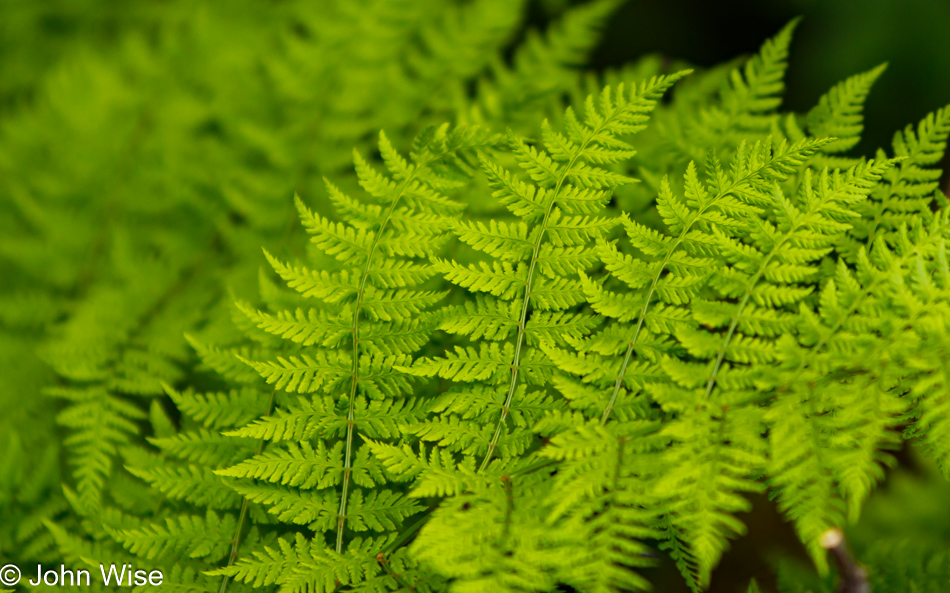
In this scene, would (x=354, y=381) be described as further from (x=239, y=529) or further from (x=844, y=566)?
(x=844, y=566)

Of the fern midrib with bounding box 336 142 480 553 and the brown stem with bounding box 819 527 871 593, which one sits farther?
the fern midrib with bounding box 336 142 480 553

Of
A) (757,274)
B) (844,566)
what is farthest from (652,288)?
(844,566)

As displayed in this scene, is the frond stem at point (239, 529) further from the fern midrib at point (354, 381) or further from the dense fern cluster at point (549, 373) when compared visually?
the fern midrib at point (354, 381)

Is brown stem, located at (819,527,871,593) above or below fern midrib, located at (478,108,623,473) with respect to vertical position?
below

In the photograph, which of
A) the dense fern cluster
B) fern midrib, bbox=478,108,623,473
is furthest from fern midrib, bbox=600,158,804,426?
fern midrib, bbox=478,108,623,473

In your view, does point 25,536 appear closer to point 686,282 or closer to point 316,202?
point 316,202

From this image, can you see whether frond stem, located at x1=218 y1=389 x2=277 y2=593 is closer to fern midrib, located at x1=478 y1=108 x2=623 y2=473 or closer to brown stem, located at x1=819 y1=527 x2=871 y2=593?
fern midrib, located at x1=478 y1=108 x2=623 y2=473
